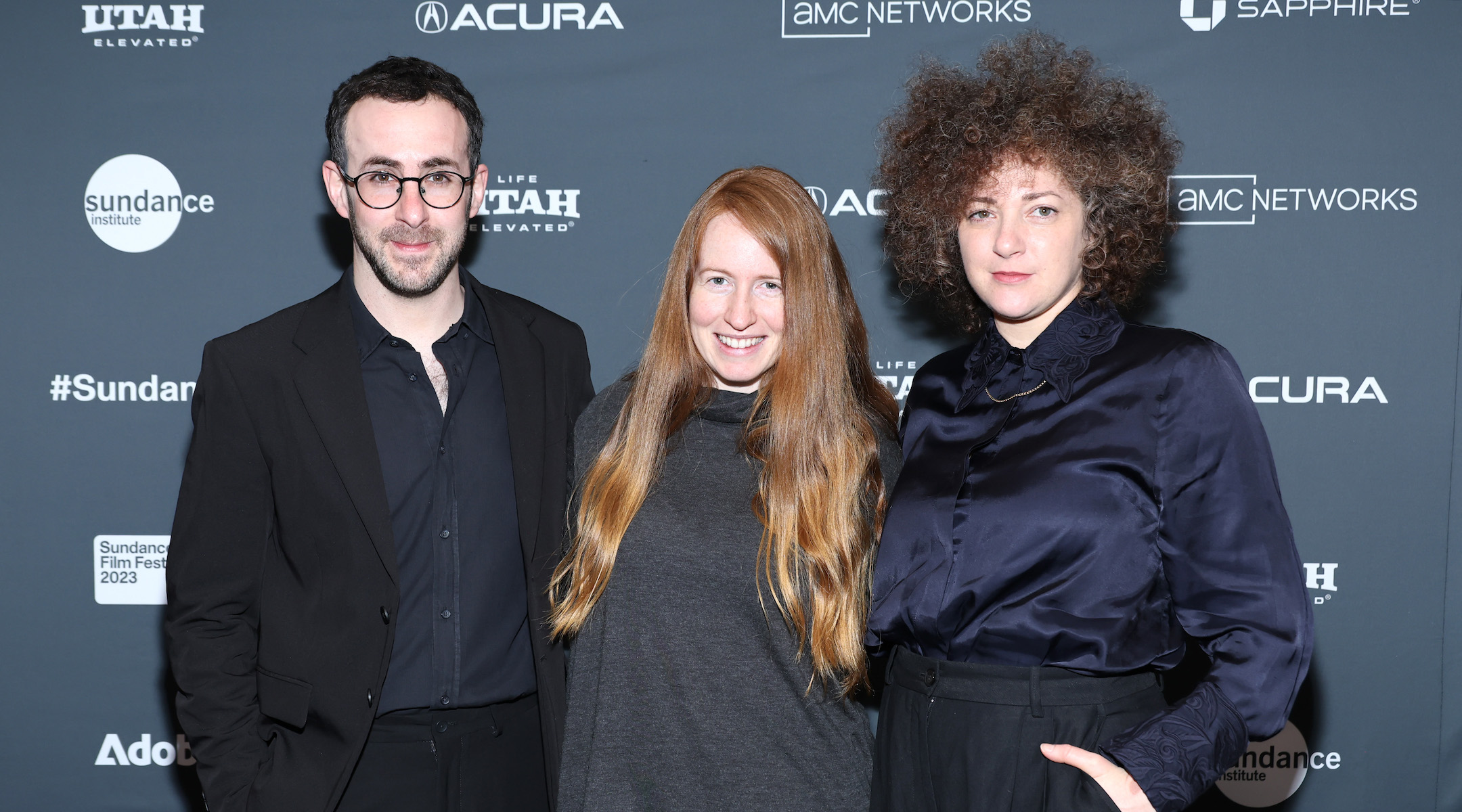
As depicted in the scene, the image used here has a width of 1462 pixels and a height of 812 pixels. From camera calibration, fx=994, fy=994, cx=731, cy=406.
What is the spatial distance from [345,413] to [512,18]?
148cm

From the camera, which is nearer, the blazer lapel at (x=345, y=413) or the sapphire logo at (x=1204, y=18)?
the blazer lapel at (x=345, y=413)

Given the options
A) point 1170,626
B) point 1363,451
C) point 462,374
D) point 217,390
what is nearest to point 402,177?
point 462,374

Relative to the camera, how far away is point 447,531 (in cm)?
185

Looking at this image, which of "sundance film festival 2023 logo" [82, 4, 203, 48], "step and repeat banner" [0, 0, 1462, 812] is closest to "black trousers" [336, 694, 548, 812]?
"step and repeat banner" [0, 0, 1462, 812]

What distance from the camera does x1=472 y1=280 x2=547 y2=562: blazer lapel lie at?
1.91 metres

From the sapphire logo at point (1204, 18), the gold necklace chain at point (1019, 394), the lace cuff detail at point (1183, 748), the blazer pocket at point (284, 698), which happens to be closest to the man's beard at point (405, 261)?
the blazer pocket at point (284, 698)

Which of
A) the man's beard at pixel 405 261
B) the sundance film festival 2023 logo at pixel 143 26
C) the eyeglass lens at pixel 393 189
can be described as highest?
the sundance film festival 2023 logo at pixel 143 26

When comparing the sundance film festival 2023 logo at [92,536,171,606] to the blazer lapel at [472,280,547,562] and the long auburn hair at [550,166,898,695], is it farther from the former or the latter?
the long auburn hair at [550,166,898,695]

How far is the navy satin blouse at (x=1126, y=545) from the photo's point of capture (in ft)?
4.78

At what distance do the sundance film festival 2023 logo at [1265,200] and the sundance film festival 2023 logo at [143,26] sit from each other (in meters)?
2.81

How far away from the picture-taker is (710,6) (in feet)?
9.15

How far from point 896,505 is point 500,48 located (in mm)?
1843

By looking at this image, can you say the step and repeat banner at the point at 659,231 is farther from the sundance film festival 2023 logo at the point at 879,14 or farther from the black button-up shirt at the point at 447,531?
the black button-up shirt at the point at 447,531

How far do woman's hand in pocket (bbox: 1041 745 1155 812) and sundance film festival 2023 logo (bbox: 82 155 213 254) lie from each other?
2.66 m
